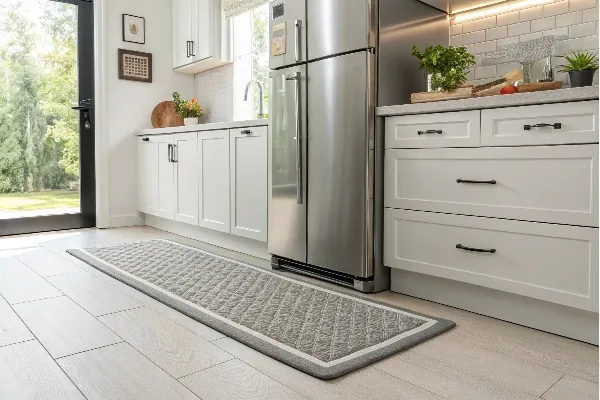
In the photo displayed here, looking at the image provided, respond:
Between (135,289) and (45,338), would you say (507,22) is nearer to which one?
(135,289)

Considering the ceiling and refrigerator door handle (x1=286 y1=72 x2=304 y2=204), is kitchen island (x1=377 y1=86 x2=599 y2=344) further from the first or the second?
the ceiling

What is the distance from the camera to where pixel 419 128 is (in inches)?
92.6

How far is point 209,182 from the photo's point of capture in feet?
12.5

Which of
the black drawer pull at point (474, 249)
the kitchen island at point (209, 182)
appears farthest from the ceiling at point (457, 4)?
the black drawer pull at point (474, 249)

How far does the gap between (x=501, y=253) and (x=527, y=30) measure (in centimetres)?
123

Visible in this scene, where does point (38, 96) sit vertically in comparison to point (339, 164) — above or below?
above

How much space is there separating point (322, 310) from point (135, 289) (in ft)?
3.27

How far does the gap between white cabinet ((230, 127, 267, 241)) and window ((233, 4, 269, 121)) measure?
0.90 m

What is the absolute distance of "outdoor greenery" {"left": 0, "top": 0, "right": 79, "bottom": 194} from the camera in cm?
430

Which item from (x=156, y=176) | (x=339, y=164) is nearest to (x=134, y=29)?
(x=156, y=176)

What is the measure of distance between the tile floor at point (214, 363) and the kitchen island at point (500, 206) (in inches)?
4.3

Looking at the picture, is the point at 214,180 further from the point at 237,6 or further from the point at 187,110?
the point at 237,6

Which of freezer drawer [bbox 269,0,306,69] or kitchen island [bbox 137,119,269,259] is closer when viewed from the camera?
freezer drawer [bbox 269,0,306,69]

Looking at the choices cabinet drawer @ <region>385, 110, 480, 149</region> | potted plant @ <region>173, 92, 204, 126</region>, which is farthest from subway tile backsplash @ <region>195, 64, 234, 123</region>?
cabinet drawer @ <region>385, 110, 480, 149</region>
